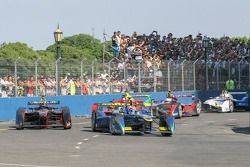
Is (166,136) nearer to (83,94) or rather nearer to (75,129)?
(75,129)

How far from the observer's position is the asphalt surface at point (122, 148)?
12531 mm

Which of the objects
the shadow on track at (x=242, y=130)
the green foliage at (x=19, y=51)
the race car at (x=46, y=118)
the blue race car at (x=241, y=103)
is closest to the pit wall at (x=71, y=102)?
the blue race car at (x=241, y=103)

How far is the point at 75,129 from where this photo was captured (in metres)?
22.2

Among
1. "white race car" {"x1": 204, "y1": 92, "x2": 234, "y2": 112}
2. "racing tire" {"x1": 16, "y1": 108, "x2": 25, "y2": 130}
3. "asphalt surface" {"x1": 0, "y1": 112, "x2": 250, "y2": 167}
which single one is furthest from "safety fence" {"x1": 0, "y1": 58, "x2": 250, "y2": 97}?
"asphalt surface" {"x1": 0, "y1": 112, "x2": 250, "y2": 167}

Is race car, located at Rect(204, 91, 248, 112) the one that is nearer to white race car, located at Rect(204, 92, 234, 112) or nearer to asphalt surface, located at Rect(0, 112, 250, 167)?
white race car, located at Rect(204, 92, 234, 112)

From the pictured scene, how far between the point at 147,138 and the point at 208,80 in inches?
910

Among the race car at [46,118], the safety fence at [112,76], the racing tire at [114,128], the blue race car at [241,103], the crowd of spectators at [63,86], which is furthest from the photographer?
the blue race car at [241,103]

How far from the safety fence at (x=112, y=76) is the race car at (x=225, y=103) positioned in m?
3.39

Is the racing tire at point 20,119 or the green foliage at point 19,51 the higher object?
the green foliage at point 19,51

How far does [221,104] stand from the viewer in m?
34.4

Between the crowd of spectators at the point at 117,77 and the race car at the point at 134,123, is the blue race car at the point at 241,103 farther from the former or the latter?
the race car at the point at 134,123

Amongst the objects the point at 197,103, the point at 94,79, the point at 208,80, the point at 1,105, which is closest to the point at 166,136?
the point at 1,105

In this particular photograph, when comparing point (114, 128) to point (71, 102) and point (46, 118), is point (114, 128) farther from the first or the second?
point (71, 102)

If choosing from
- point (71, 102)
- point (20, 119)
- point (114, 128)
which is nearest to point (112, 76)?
point (71, 102)
